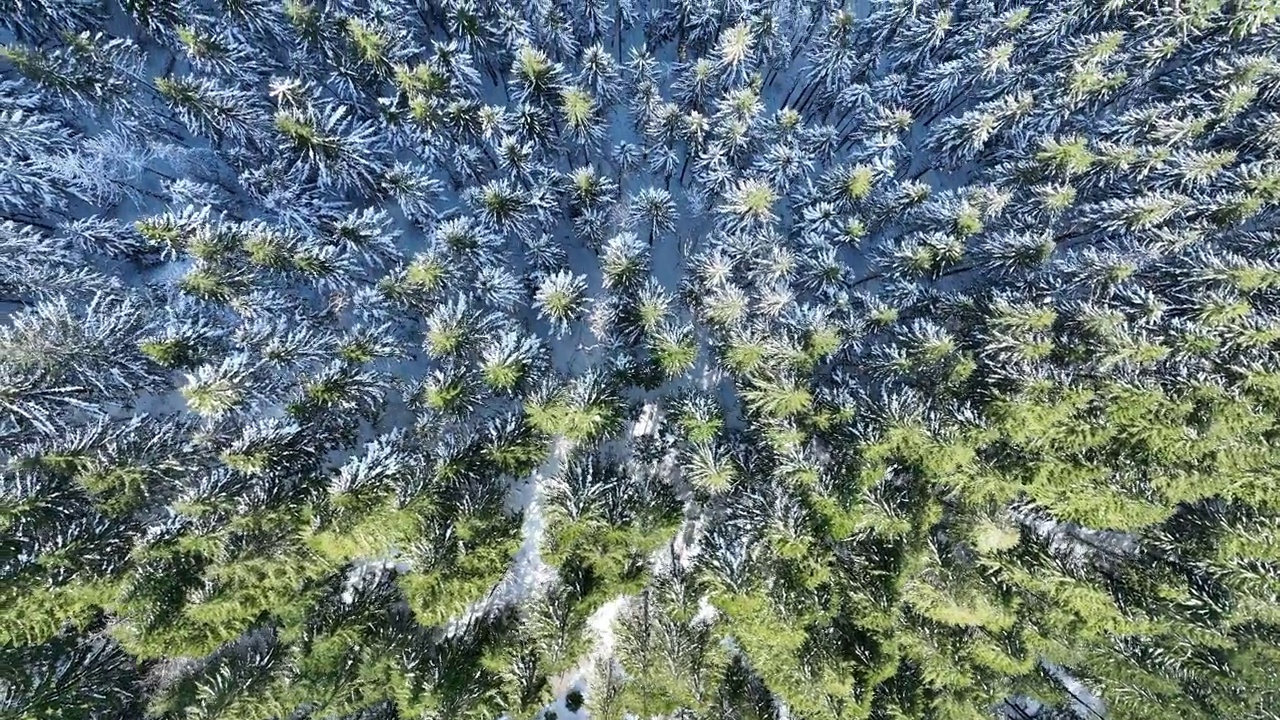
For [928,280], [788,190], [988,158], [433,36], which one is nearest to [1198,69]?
[988,158]

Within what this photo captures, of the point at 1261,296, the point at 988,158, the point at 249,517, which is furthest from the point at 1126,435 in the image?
the point at 249,517

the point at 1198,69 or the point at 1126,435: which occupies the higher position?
the point at 1198,69

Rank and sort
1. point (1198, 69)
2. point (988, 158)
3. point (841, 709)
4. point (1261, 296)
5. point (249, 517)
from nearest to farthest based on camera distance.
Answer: point (249, 517) < point (841, 709) < point (1261, 296) < point (1198, 69) < point (988, 158)

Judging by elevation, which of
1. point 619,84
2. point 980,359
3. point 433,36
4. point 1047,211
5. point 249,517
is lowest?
point 249,517

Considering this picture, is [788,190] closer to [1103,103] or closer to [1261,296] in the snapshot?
[1103,103]

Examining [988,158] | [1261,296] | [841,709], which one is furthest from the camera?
[988,158]

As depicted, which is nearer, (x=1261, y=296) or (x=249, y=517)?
(x=249, y=517)
